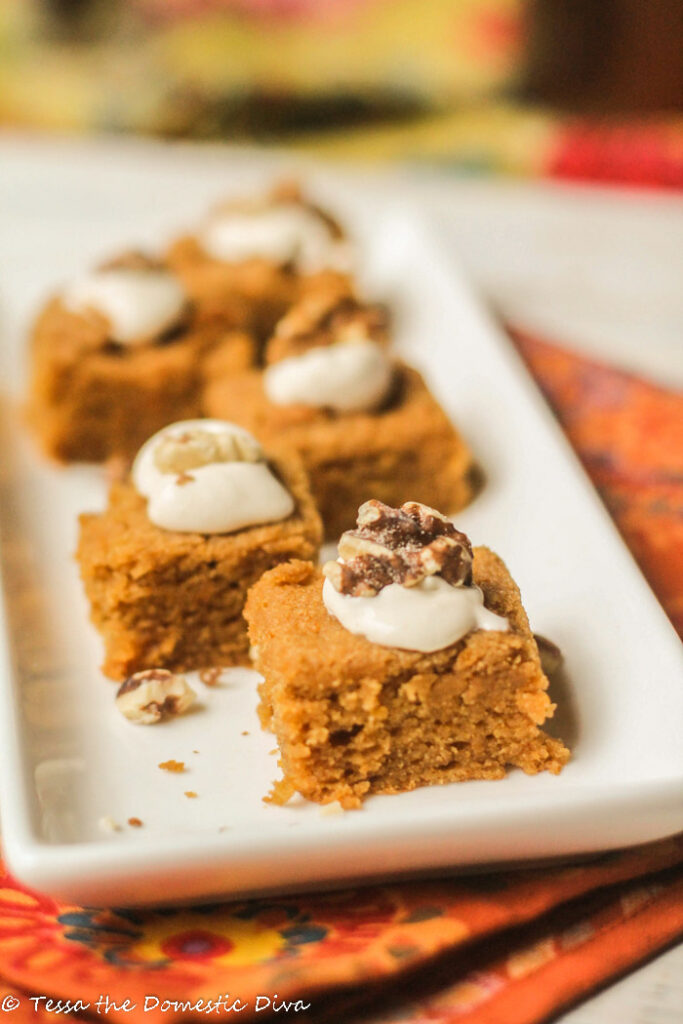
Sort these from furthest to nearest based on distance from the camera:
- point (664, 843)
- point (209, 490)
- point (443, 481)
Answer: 1. point (443, 481)
2. point (209, 490)
3. point (664, 843)

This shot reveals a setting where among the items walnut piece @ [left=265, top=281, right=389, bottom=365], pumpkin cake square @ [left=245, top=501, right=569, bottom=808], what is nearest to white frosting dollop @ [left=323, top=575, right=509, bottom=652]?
pumpkin cake square @ [left=245, top=501, right=569, bottom=808]

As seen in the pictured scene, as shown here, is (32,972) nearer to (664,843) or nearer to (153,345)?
(664,843)

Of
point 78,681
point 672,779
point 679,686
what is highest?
point 78,681

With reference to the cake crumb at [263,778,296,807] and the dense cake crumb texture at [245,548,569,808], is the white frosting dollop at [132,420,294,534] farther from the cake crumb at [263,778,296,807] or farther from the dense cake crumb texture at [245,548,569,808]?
the cake crumb at [263,778,296,807]

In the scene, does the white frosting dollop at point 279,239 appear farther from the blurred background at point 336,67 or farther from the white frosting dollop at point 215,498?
the blurred background at point 336,67

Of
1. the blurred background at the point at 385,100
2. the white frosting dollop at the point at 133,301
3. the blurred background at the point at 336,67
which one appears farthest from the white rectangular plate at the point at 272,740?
the blurred background at the point at 336,67

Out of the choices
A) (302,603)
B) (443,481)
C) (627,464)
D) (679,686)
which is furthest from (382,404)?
(679,686)
